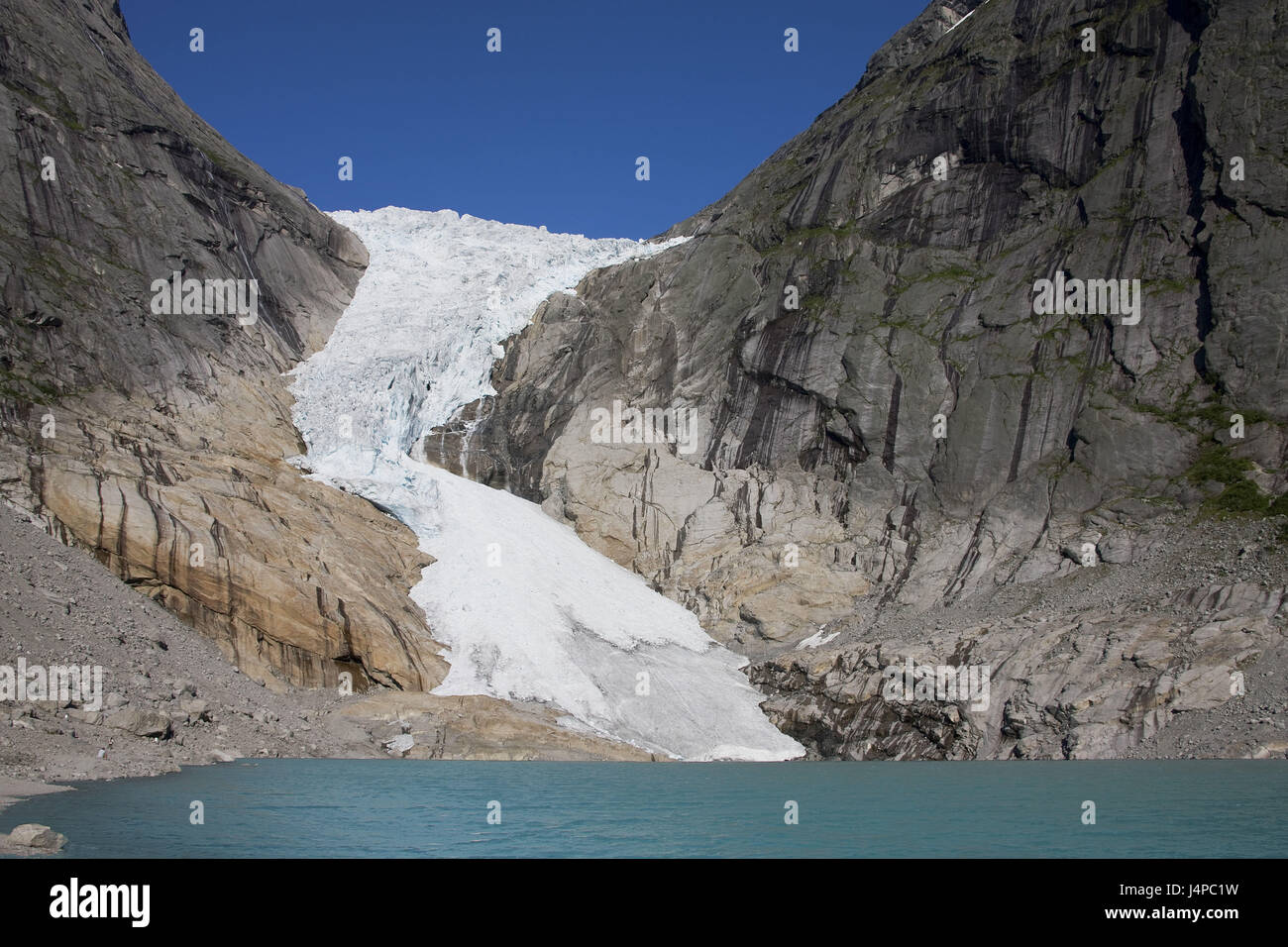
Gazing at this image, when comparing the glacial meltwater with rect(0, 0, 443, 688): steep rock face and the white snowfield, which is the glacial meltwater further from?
rect(0, 0, 443, 688): steep rock face

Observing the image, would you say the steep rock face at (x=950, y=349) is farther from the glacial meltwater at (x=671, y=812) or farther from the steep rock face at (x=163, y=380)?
the steep rock face at (x=163, y=380)

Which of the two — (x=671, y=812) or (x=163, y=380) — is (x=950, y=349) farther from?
(x=163, y=380)

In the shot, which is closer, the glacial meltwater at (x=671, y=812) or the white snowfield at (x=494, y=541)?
the glacial meltwater at (x=671, y=812)

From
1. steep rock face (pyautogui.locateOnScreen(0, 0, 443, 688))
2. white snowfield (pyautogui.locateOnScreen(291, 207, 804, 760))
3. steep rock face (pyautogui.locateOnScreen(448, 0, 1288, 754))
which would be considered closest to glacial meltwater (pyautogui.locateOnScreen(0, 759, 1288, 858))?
white snowfield (pyautogui.locateOnScreen(291, 207, 804, 760))

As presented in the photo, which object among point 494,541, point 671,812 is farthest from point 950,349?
point 671,812

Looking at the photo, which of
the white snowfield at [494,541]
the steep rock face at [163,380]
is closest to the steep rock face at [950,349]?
the white snowfield at [494,541]
